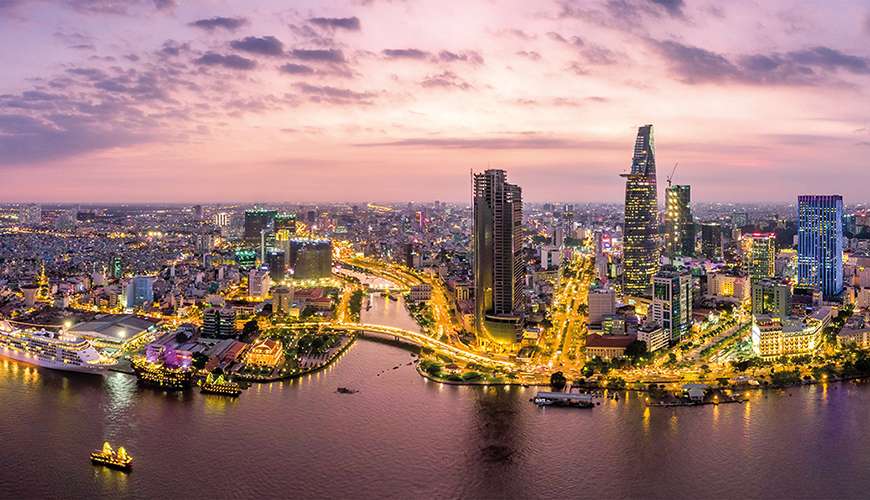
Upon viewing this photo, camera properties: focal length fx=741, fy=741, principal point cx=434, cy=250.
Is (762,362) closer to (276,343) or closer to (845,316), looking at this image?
(845,316)

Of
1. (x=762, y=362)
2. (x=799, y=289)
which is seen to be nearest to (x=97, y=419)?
(x=762, y=362)

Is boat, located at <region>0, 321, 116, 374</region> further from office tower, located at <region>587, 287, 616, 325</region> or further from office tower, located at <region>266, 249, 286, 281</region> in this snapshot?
office tower, located at <region>587, 287, 616, 325</region>

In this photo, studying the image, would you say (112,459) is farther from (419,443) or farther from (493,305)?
Result: (493,305)

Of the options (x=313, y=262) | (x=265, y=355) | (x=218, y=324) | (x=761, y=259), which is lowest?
(x=265, y=355)

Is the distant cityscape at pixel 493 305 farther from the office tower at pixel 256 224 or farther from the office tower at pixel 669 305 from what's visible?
the office tower at pixel 256 224

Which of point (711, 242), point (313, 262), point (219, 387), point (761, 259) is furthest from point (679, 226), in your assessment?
point (219, 387)

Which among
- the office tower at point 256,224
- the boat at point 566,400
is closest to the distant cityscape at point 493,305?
the boat at point 566,400

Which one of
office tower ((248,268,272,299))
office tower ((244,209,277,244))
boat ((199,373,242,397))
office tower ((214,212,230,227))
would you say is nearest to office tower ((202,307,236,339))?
boat ((199,373,242,397))
